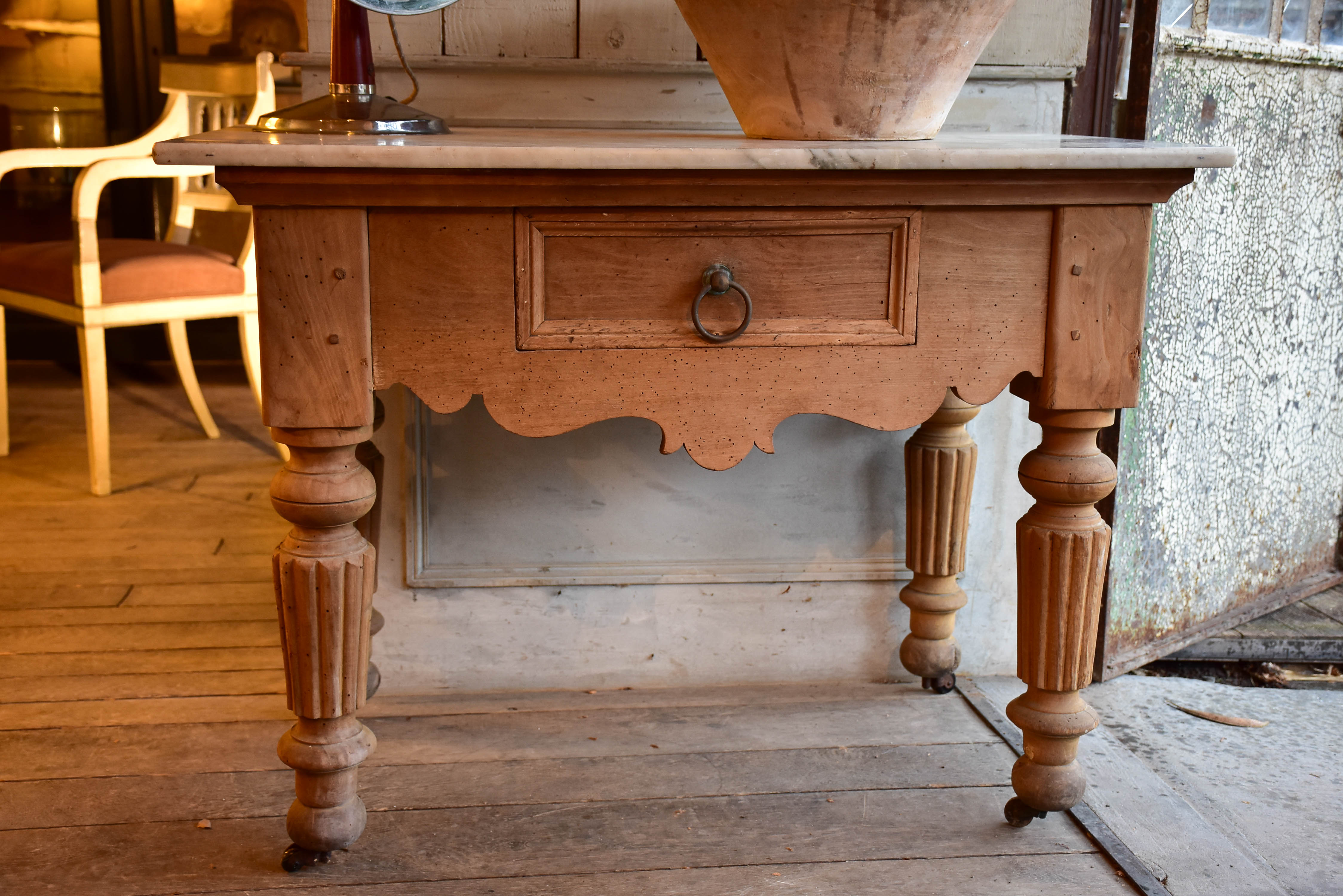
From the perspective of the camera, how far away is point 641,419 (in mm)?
1628

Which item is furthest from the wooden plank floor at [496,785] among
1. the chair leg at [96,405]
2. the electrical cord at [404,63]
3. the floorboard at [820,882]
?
the electrical cord at [404,63]

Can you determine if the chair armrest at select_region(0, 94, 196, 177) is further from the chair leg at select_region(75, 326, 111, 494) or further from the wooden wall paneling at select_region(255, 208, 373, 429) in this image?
the wooden wall paneling at select_region(255, 208, 373, 429)

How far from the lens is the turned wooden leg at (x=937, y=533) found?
1.57 meters

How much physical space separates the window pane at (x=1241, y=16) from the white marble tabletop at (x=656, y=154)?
0.67 metres

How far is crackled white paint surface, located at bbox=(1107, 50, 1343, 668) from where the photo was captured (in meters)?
1.68

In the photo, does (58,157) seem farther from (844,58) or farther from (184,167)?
(844,58)

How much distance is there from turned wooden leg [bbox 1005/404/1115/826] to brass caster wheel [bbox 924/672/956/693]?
0.35m

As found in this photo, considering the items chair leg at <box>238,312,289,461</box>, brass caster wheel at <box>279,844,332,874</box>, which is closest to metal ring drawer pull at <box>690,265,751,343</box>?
brass caster wheel at <box>279,844,332,874</box>

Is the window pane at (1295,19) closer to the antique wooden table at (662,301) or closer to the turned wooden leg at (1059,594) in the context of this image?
the antique wooden table at (662,301)

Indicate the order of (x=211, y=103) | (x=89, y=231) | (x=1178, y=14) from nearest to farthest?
1. (x=1178, y=14)
2. (x=89, y=231)
3. (x=211, y=103)

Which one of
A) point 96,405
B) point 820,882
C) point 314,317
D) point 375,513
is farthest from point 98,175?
point 820,882

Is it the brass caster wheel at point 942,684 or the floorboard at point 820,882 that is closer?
the floorboard at point 820,882

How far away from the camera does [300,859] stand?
123cm

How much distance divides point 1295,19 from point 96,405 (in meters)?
2.49
